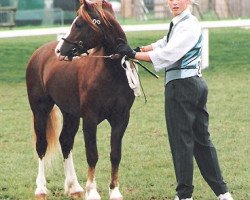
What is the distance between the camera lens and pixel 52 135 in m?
8.30

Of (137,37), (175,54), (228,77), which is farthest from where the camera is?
(137,37)

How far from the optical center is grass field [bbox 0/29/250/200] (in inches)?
322

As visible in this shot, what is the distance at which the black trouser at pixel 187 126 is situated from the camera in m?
6.81

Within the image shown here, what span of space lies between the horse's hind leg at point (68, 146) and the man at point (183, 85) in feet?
4.40

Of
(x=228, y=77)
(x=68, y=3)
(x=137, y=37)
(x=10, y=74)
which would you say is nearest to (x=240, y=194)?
(x=228, y=77)

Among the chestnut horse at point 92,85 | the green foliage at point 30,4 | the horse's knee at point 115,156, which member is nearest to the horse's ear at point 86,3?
the chestnut horse at point 92,85

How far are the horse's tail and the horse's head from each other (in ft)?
4.09

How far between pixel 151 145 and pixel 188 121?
370 centimetres

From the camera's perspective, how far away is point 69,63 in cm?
788

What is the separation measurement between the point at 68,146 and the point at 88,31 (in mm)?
1564

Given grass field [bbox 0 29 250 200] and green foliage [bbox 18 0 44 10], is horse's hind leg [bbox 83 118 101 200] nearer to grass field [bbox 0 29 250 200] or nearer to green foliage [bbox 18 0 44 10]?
grass field [bbox 0 29 250 200]

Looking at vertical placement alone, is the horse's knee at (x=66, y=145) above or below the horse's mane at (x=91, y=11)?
below

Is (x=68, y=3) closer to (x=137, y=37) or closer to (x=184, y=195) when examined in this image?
(x=137, y=37)

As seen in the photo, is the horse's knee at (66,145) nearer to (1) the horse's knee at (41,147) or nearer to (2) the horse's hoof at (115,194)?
(1) the horse's knee at (41,147)
